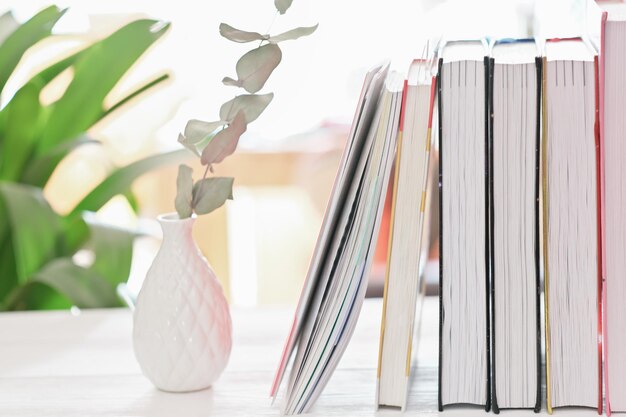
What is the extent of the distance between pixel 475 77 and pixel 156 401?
39cm

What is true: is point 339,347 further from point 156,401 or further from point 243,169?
point 243,169

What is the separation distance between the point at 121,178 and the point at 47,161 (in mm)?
127

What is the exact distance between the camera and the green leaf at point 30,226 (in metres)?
1.32

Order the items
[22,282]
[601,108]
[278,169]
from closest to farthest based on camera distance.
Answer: [601,108]
[22,282]
[278,169]

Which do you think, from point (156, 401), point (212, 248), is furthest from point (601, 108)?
point (212, 248)

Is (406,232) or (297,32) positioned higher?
(297,32)

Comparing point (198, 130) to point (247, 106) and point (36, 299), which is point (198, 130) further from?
point (36, 299)

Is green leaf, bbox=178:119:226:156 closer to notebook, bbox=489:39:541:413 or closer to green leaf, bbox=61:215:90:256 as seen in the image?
notebook, bbox=489:39:541:413

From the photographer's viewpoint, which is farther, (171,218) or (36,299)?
(36,299)

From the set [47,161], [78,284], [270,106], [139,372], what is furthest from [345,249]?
[270,106]

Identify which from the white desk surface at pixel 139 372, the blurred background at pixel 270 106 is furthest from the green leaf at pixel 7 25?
the blurred background at pixel 270 106

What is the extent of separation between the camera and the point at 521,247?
2.24 ft

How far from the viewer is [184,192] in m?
0.77

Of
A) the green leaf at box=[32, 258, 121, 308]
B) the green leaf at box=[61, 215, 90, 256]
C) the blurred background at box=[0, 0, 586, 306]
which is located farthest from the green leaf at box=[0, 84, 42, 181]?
the blurred background at box=[0, 0, 586, 306]
